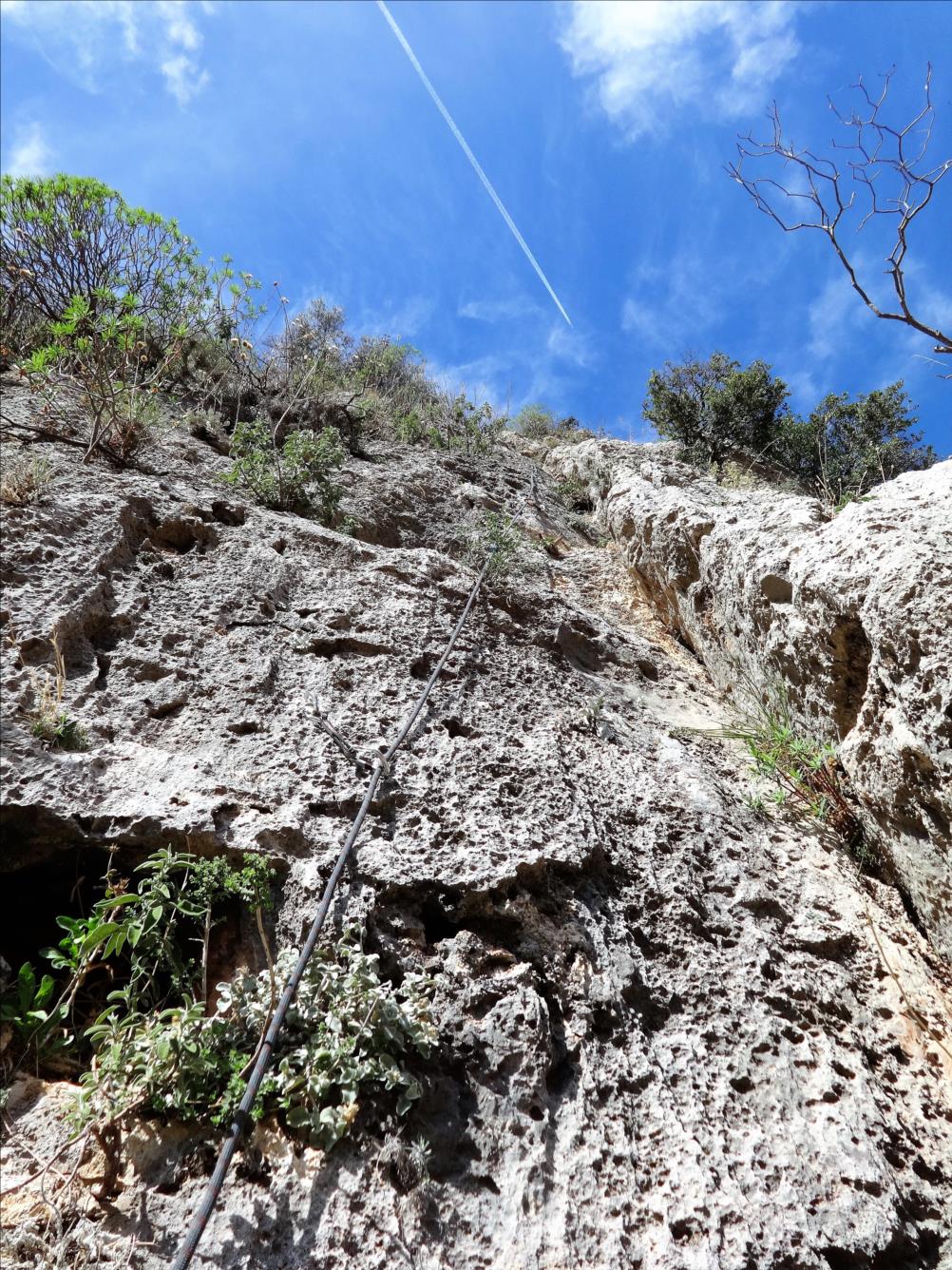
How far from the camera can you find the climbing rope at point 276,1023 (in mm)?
1632

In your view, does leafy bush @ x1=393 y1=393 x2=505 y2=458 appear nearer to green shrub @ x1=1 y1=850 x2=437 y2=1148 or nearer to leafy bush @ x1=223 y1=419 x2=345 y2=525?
leafy bush @ x1=223 y1=419 x2=345 y2=525

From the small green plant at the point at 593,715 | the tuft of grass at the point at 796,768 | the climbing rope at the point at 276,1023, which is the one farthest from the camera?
the small green plant at the point at 593,715

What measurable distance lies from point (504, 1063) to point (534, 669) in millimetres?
2243

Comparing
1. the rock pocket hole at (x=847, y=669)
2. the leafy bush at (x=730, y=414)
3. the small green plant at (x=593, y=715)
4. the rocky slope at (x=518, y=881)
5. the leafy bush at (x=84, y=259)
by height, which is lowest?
the rocky slope at (x=518, y=881)

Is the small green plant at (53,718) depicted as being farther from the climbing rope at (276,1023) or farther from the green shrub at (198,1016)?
the climbing rope at (276,1023)

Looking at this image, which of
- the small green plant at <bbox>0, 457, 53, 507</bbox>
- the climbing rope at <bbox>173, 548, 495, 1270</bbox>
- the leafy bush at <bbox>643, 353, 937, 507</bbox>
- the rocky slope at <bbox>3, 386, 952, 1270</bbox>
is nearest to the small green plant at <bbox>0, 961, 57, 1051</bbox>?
the rocky slope at <bbox>3, 386, 952, 1270</bbox>

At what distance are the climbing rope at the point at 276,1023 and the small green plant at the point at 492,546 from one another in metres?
1.67

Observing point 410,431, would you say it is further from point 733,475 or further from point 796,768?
point 796,768

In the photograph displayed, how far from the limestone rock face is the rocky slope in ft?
0.09

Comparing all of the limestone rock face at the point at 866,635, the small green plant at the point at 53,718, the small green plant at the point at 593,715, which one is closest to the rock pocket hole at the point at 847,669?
the limestone rock face at the point at 866,635

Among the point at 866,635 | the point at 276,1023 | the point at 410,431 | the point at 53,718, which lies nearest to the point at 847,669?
the point at 866,635

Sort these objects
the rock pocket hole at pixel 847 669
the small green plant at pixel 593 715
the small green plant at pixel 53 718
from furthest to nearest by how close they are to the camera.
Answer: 1. the small green plant at pixel 593 715
2. the rock pocket hole at pixel 847 669
3. the small green plant at pixel 53 718

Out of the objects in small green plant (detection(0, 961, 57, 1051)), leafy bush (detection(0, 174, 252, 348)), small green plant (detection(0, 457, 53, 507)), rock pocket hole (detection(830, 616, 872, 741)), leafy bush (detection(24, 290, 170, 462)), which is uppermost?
leafy bush (detection(0, 174, 252, 348))

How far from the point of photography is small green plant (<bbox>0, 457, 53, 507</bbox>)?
132 inches
